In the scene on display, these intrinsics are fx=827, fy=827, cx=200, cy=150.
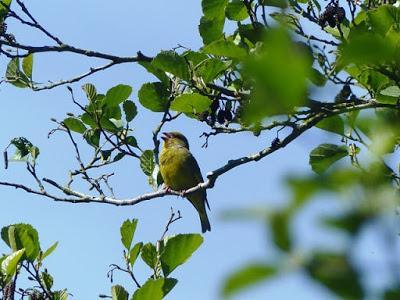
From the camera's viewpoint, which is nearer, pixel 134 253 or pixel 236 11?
pixel 134 253

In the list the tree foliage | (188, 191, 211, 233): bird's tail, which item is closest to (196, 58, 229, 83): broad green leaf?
the tree foliage

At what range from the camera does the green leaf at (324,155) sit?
3.27m

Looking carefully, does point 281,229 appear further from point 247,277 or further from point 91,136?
point 91,136

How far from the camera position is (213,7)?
380cm

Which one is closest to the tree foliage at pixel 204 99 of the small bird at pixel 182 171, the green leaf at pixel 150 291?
the green leaf at pixel 150 291

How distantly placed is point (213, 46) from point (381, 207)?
7.32ft

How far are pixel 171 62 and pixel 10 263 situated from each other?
1.06m

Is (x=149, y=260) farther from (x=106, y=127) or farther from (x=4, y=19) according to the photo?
(x=4, y=19)

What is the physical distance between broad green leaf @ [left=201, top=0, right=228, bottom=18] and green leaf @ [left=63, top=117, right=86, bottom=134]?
97cm

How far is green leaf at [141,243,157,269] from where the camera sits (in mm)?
3482

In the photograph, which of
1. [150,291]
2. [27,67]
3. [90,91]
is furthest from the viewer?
[27,67]

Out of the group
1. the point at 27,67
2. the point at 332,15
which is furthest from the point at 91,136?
the point at 332,15

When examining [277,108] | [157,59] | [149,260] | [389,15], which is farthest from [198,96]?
[277,108]

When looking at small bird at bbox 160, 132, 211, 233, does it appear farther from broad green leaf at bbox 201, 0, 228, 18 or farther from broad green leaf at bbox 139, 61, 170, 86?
broad green leaf at bbox 201, 0, 228, 18
